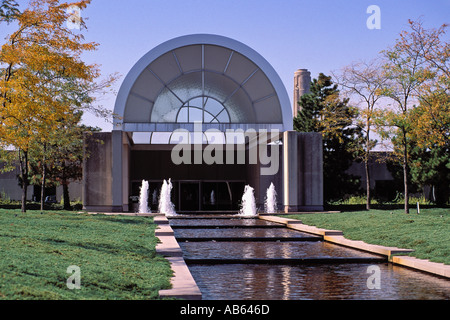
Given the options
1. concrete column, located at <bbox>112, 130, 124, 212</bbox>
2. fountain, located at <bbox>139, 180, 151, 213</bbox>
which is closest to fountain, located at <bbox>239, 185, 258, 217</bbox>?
fountain, located at <bbox>139, 180, 151, 213</bbox>

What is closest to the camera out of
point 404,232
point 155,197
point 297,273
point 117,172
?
point 297,273

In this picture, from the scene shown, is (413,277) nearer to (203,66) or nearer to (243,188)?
(203,66)

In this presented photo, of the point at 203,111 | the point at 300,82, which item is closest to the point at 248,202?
the point at 203,111

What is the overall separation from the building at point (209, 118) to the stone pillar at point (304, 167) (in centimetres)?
6

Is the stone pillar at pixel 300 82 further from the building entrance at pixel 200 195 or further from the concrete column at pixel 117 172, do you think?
the concrete column at pixel 117 172

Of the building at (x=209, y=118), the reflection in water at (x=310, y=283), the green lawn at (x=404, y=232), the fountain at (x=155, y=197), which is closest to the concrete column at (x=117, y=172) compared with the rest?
the building at (x=209, y=118)

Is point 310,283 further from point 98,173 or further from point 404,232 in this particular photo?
point 98,173

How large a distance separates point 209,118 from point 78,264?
1005 inches

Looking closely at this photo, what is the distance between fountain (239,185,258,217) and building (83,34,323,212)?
796 mm

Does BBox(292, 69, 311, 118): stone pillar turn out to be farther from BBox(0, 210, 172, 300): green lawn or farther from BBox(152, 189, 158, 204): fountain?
BBox(0, 210, 172, 300): green lawn

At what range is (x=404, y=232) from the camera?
15023 millimetres

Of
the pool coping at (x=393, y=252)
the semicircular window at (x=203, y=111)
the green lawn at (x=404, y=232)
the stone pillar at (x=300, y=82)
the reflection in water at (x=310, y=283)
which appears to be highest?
the stone pillar at (x=300, y=82)

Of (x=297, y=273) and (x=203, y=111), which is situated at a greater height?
(x=203, y=111)

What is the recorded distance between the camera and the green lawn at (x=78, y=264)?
6925 mm
